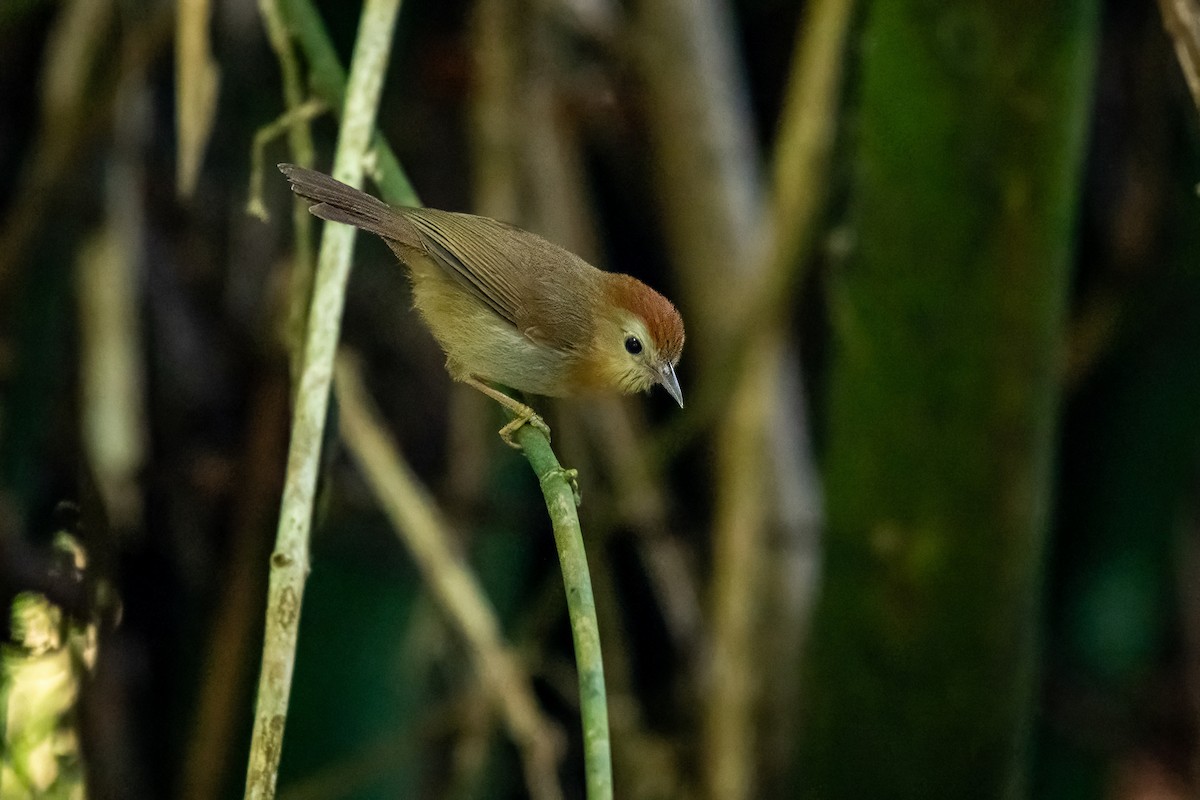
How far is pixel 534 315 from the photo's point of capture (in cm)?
178

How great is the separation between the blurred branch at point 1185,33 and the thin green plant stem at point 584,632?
771 mm

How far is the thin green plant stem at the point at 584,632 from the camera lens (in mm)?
847

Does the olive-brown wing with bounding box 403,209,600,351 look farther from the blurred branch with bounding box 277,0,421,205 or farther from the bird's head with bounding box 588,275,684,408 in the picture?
the blurred branch with bounding box 277,0,421,205

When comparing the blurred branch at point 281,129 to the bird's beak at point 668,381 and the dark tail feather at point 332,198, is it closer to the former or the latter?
the dark tail feather at point 332,198

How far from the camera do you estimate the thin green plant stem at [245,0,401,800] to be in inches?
41.2

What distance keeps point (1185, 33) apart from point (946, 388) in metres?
0.54

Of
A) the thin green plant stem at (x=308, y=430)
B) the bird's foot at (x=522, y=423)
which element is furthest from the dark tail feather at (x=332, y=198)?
the bird's foot at (x=522, y=423)

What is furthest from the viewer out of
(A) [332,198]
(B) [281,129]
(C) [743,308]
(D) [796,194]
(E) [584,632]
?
(C) [743,308]

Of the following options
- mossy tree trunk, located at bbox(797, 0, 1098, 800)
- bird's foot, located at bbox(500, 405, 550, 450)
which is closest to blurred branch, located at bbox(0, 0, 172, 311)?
bird's foot, located at bbox(500, 405, 550, 450)

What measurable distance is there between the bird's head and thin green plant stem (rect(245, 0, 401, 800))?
1.49 feet

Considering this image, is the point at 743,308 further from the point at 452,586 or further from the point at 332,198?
the point at 332,198

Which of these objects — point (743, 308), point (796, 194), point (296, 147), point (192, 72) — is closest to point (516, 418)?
point (296, 147)

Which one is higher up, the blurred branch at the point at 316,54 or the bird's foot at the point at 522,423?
the blurred branch at the point at 316,54

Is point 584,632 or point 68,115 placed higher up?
point 68,115
